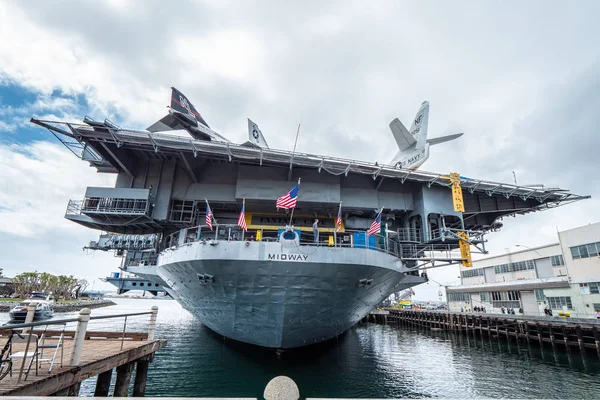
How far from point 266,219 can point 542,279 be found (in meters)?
29.4

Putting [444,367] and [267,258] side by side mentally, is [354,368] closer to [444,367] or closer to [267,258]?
[444,367]

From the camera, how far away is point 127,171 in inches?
619

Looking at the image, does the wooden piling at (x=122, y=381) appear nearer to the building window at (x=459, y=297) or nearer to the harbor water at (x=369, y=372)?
the harbor water at (x=369, y=372)

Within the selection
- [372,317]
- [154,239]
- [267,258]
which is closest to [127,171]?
[154,239]

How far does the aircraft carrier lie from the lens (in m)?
10.5

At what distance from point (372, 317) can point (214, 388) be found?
3929 centimetres

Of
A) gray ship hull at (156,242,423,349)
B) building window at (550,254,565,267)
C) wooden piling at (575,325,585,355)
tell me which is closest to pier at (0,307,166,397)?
gray ship hull at (156,242,423,349)

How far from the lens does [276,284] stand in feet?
34.1

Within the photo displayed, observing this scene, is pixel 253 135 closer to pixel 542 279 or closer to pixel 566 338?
pixel 566 338

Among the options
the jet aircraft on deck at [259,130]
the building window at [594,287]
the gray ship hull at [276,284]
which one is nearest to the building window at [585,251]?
the building window at [594,287]

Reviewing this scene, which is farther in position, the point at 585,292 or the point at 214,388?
the point at 585,292

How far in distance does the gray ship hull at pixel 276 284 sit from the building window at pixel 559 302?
25.2 metres

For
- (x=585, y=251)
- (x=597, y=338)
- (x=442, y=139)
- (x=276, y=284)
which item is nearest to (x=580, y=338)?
(x=597, y=338)

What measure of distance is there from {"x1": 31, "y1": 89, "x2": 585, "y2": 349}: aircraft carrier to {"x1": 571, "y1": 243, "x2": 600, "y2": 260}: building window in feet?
36.6
